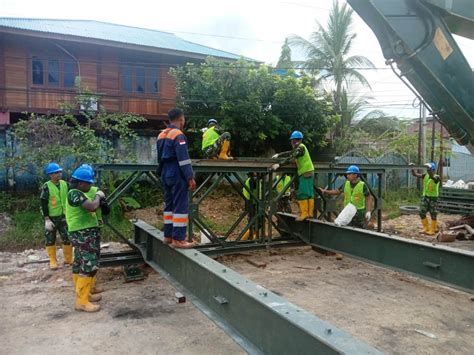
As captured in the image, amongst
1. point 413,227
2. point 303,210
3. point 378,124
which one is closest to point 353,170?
point 303,210

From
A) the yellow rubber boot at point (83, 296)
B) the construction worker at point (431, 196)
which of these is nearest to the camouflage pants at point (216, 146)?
the yellow rubber boot at point (83, 296)

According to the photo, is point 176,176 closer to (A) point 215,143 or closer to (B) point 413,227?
(A) point 215,143

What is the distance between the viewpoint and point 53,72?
15750 mm

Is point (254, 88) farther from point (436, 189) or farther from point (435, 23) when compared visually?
point (435, 23)

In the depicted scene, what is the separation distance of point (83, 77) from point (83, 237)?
12.8 metres

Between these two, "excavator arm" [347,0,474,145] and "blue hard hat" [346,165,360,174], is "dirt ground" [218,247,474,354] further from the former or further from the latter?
"excavator arm" [347,0,474,145]

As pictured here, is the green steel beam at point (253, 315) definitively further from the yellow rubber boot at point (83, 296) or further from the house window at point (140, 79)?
the house window at point (140, 79)

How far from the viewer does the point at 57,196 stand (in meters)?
7.00

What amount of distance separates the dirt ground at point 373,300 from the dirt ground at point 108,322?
1419 millimetres

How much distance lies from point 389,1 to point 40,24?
52.9 feet

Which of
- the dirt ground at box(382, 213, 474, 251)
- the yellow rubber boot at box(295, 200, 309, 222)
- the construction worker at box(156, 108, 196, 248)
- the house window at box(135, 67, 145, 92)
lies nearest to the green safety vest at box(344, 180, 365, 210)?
the yellow rubber boot at box(295, 200, 309, 222)

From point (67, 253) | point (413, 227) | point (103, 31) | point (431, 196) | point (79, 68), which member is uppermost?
point (103, 31)

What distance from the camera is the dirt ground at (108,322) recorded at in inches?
160

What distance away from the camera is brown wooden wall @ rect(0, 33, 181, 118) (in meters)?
15.0
